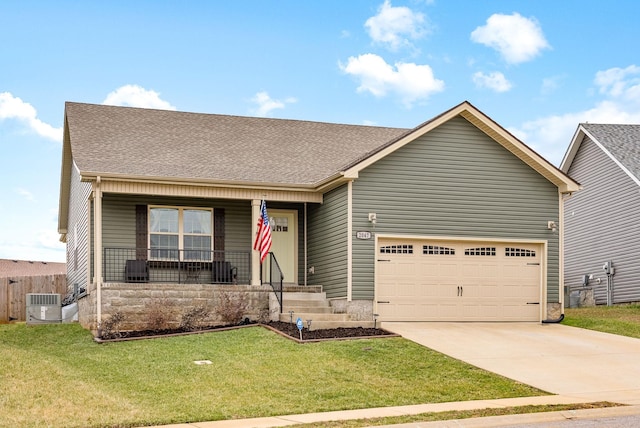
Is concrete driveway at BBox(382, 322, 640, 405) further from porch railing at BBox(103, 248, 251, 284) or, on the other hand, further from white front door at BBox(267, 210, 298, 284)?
porch railing at BBox(103, 248, 251, 284)

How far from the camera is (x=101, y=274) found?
68.7 ft

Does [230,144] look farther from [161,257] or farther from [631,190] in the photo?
[631,190]

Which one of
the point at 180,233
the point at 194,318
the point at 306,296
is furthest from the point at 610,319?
the point at 180,233

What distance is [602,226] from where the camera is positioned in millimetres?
30188

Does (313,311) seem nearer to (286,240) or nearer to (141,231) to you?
(286,240)

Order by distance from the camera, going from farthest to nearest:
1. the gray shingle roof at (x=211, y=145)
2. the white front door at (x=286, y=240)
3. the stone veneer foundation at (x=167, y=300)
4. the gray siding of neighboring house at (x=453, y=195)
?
1. the white front door at (x=286, y=240)
2. the gray shingle roof at (x=211, y=145)
3. the gray siding of neighboring house at (x=453, y=195)
4. the stone veneer foundation at (x=167, y=300)

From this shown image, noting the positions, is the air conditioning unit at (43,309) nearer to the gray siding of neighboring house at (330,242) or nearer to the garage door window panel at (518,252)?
the gray siding of neighboring house at (330,242)

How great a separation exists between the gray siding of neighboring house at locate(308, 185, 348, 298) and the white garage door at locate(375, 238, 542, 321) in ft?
3.02

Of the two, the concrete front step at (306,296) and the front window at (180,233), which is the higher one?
the front window at (180,233)

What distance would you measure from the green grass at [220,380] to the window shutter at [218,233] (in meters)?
4.34

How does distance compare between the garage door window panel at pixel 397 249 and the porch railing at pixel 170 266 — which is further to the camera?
the porch railing at pixel 170 266

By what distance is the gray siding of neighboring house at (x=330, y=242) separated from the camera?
2112cm

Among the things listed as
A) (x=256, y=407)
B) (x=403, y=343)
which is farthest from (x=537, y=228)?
(x=256, y=407)

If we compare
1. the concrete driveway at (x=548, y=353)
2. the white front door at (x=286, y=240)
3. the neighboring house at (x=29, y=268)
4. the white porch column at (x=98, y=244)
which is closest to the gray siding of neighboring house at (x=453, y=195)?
the concrete driveway at (x=548, y=353)
